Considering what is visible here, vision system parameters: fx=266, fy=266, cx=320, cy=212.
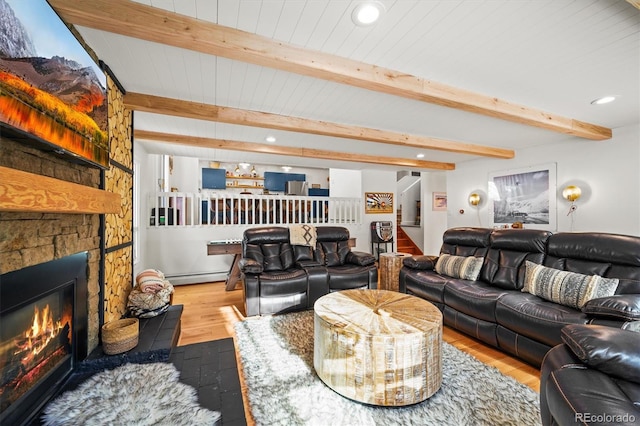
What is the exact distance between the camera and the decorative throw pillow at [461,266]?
3047mm

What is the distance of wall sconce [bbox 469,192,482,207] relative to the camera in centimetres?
584

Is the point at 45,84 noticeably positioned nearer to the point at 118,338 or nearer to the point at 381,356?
the point at 118,338

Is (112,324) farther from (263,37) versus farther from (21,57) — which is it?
(263,37)

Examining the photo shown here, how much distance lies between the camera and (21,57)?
111 cm

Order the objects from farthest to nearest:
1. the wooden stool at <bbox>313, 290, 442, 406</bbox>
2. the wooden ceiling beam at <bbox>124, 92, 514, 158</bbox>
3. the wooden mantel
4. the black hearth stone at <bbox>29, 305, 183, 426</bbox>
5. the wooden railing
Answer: the wooden railing, the wooden ceiling beam at <bbox>124, 92, 514, 158</bbox>, the black hearth stone at <bbox>29, 305, 183, 426</bbox>, the wooden stool at <bbox>313, 290, 442, 406</bbox>, the wooden mantel

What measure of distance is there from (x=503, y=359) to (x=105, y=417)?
286cm

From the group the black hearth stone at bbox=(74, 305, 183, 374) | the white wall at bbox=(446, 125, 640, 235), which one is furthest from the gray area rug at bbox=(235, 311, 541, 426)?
the white wall at bbox=(446, 125, 640, 235)

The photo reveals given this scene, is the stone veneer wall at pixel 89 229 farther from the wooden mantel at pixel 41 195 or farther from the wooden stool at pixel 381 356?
the wooden stool at pixel 381 356

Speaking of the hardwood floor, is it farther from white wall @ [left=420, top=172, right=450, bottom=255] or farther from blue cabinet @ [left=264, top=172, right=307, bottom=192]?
white wall @ [left=420, top=172, right=450, bottom=255]

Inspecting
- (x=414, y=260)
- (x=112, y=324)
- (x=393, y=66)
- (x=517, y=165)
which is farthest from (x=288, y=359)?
(x=517, y=165)

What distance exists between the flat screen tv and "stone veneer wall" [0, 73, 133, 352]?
127mm

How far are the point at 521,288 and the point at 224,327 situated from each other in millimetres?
3149

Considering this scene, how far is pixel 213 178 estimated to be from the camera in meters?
6.71

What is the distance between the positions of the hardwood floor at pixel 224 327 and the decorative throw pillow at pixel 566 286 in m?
0.64
